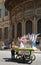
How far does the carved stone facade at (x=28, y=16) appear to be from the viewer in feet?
103

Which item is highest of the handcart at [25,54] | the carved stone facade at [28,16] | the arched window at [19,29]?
the carved stone facade at [28,16]

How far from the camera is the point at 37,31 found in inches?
1249

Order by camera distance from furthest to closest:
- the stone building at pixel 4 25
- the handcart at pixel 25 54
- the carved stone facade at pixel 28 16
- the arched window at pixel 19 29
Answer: the stone building at pixel 4 25
the arched window at pixel 19 29
the carved stone facade at pixel 28 16
the handcart at pixel 25 54

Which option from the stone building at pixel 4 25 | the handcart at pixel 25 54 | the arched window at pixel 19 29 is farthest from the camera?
the stone building at pixel 4 25

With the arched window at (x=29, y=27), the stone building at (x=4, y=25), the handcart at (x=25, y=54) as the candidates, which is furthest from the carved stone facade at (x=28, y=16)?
the handcart at (x=25, y=54)

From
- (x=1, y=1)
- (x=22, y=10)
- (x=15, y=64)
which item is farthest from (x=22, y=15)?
(x=15, y=64)

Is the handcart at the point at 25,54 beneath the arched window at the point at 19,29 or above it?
beneath

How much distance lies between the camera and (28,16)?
3212cm

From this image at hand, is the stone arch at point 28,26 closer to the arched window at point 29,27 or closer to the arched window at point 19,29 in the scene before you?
the arched window at point 29,27

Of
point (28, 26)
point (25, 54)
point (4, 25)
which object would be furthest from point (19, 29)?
point (25, 54)

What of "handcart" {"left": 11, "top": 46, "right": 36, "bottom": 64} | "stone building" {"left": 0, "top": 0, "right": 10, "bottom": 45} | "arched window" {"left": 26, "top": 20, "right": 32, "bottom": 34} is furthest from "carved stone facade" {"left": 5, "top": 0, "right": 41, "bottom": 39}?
"handcart" {"left": 11, "top": 46, "right": 36, "bottom": 64}

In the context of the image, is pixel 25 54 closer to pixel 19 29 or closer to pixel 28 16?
pixel 28 16

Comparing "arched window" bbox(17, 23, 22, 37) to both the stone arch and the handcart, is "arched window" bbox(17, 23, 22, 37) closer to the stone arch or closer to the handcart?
the stone arch

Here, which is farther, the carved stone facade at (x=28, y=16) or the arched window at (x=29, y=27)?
the arched window at (x=29, y=27)
